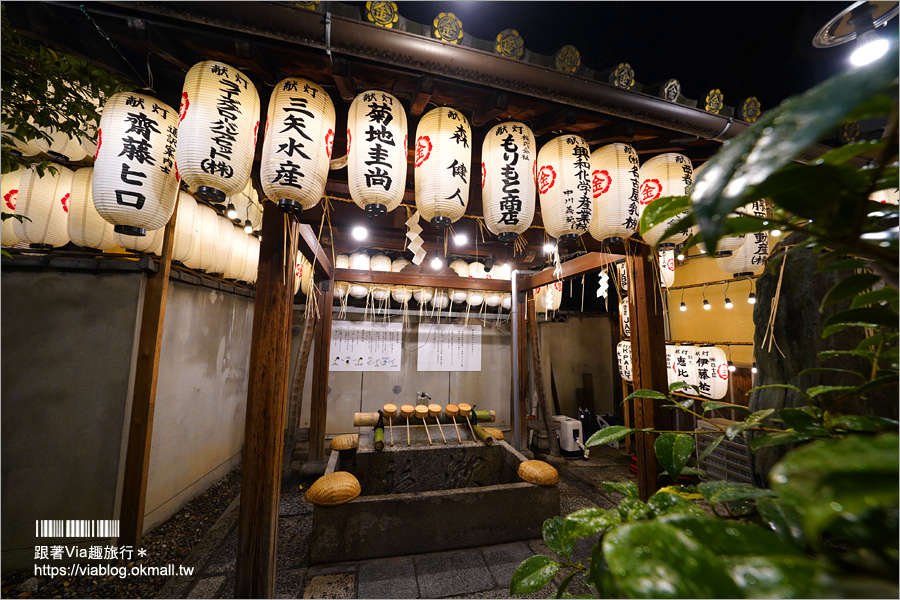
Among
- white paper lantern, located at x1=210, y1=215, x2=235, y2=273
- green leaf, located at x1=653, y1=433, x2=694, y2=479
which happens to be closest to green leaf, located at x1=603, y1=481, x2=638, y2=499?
green leaf, located at x1=653, y1=433, x2=694, y2=479

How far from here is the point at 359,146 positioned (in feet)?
7.36

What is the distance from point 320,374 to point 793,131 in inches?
230

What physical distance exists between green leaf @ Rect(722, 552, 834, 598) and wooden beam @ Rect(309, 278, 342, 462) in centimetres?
547

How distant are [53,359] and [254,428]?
2711mm

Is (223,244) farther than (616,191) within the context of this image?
Yes

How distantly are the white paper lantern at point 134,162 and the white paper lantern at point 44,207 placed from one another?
1715mm

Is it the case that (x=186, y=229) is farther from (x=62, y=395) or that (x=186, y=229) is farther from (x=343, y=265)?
(x=343, y=265)

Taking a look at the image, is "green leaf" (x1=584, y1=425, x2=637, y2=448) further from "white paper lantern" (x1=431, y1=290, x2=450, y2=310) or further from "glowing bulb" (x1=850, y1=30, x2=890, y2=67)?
"white paper lantern" (x1=431, y1=290, x2=450, y2=310)

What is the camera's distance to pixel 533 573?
2.63 ft

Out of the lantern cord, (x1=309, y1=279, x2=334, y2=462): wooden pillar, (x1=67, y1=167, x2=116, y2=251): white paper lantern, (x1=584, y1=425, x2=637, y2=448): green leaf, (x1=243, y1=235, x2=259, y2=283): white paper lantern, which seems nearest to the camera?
(x1=584, y1=425, x2=637, y2=448): green leaf

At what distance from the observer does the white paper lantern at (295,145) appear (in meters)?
2.02

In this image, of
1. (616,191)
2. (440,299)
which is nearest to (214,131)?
(616,191)

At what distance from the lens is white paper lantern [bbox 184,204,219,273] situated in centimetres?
385

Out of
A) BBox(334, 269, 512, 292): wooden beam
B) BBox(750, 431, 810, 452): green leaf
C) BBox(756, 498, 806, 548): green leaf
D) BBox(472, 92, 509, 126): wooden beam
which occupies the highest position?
BBox(472, 92, 509, 126): wooden beam
